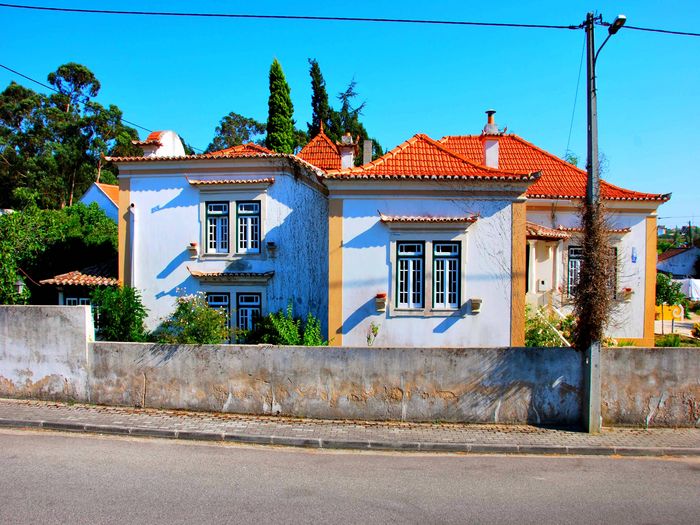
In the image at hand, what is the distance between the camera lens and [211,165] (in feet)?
50.5

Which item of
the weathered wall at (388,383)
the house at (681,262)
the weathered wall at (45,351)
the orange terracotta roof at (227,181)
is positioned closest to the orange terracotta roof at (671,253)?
the house at (681,262)

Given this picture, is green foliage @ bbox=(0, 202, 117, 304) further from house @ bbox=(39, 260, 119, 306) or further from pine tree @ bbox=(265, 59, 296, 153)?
pine tree @ bbox=(265, 59, 296, 153)

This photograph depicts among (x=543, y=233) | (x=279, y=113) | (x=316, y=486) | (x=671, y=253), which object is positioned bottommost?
(x=316, y=486)

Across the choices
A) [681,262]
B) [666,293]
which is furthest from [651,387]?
[681,262]

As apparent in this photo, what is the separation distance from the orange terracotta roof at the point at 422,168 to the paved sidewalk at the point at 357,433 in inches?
232

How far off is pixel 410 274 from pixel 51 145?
37.6 metres

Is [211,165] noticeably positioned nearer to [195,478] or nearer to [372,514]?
[195,478]

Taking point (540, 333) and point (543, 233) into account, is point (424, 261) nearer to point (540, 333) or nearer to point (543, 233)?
point (540, 333)

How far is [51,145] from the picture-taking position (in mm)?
40188

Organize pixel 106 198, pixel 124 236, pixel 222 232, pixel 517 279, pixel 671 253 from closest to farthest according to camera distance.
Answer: pixel 517 279
pixel 222 232
pixel 124 236
pixel 106 198
pixel 671 253

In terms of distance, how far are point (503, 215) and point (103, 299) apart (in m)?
10.6

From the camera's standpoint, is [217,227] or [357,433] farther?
[217,227]

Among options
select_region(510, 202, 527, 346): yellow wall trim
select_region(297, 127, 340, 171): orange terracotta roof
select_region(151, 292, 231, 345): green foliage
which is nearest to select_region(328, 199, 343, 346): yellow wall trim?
select_region(151, 292, 231, 345): green foliage

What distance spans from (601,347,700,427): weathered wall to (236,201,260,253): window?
9.82 meters
